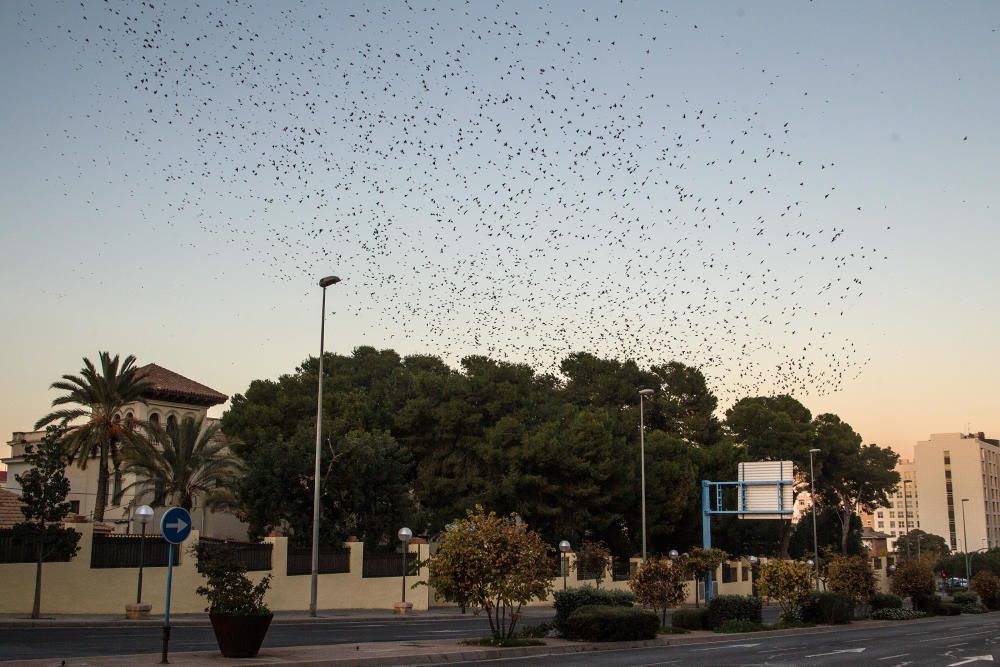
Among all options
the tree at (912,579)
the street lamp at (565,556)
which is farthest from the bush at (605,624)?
the tree at (912,579)

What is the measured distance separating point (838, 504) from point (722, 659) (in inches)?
3166

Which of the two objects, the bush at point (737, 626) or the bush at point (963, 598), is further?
the bush at point (963, 598)

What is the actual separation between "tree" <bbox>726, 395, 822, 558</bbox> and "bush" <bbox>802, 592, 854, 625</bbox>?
44761mm

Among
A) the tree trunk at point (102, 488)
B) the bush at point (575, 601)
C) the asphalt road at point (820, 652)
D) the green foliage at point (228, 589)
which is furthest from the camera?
the tree trunk at point (102, 488)

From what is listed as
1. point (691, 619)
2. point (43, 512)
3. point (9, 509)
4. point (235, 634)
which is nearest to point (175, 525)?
point (235, 634)

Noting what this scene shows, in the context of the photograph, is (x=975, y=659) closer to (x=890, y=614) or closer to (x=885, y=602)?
(x=890, y=614)

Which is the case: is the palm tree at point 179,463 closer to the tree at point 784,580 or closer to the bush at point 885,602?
the tree at point 784,580

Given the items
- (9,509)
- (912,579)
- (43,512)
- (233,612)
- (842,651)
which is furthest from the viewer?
(912,579)

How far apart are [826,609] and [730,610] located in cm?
785

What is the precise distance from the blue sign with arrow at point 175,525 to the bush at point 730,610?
20632mm

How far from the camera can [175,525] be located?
1780 cm

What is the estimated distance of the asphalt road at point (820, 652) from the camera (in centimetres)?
2111

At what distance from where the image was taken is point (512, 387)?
2416 inches

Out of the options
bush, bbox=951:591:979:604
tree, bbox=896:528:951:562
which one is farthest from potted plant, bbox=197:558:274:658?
tree, bbox=896:528:951:562
